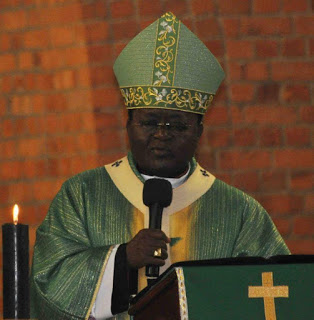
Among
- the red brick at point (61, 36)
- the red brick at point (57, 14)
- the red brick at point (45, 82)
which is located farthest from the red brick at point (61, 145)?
the red brick at point (57, 14)

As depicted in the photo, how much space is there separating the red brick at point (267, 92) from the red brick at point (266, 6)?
41 cm

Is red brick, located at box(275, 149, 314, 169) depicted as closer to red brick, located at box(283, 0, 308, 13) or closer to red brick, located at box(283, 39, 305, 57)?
red brick, located at box(283, 39, 305, 57)

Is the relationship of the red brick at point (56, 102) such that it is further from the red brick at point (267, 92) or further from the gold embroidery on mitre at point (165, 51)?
the gold embroidery on mitre at point (165, 51)

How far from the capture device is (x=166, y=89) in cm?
456

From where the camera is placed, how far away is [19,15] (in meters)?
6.32

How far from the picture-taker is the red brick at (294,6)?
6.14 m

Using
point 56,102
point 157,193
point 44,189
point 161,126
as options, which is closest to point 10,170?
point 44,189

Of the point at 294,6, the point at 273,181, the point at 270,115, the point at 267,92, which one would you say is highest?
the point at 294,6

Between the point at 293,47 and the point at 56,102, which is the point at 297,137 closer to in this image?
the point at 293,47

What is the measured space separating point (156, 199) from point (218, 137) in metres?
2.26

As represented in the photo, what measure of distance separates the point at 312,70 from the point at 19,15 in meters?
1.68

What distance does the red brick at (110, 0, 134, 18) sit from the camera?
244 inches

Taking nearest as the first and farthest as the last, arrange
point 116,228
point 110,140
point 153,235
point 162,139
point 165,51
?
1. point 153,235
2. point 162,139
3. point 116,228
4. point 165,51
5. point 110,140

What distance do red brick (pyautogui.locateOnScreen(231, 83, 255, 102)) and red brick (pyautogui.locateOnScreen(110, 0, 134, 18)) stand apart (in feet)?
2.37
